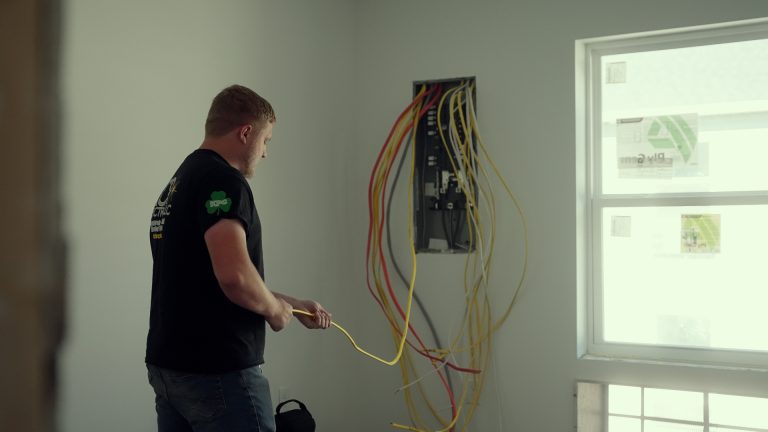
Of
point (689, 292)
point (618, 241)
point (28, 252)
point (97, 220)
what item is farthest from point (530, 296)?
point (28, 252)

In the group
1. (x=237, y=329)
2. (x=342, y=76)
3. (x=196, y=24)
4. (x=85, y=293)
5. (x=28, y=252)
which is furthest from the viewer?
(x=342, y=76)

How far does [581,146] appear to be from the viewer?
3320mm

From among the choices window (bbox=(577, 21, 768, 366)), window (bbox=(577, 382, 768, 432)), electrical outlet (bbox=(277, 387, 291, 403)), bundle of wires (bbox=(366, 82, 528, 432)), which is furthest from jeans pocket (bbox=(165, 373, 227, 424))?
window (bbox=(577, 21, 768, 366))

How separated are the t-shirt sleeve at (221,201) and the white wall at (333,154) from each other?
621 mm

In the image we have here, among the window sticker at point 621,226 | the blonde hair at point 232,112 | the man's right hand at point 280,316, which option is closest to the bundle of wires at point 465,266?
the window sticker at point 621,226

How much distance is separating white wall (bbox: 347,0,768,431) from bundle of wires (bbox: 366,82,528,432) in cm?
6

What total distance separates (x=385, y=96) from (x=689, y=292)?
171 centimetres

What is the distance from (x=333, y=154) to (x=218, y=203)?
1805 mm

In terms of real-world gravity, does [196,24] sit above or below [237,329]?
above

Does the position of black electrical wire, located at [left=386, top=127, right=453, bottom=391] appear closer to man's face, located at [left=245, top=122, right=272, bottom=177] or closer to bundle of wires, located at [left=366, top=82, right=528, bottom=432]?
bundle of wires, located at [left=366, top=82, right=528, bottom=432]

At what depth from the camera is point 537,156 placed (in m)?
3.31

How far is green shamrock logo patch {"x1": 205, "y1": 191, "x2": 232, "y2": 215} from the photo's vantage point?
1757 millimetres

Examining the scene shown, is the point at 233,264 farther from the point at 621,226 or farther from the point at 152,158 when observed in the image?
the point at 621,226

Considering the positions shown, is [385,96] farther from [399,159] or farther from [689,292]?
[689,292]
